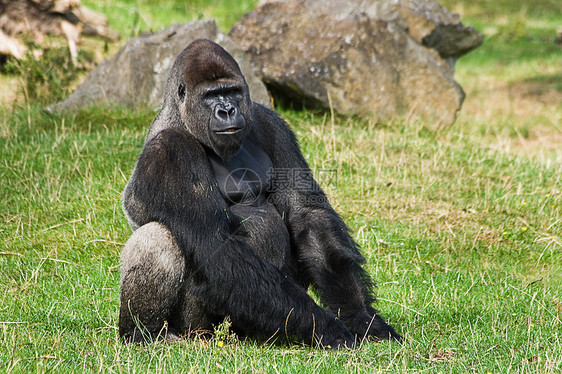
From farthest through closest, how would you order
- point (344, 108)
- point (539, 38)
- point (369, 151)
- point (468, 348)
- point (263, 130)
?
point (539, 38) < point (344, 108) < point (369, 151) < point (263, 130) < point (468, 348)

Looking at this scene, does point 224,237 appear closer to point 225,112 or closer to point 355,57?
point 225,112

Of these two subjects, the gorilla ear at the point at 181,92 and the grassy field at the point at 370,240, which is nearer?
the grassy field at the point at 370,240

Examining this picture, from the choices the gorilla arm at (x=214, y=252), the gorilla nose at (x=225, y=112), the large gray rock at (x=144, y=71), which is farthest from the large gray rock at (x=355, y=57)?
the gorilla arm at (x=214, y=252)

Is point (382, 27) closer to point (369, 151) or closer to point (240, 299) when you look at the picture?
point (369, 151)

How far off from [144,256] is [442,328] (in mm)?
1699

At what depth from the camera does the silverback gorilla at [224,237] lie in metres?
3.73

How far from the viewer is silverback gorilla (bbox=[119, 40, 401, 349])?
3727mm

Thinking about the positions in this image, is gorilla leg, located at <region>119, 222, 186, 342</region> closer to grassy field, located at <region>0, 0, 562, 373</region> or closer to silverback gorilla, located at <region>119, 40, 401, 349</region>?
silverback gorilla, located at <region>119, 40, 401, 349</region>

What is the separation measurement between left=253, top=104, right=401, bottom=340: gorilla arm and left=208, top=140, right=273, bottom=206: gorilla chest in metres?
0.09

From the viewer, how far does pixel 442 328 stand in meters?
4.29

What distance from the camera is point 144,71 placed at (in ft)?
25.1

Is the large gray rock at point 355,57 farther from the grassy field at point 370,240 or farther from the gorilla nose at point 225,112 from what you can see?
the gorilla nose at point 225,112

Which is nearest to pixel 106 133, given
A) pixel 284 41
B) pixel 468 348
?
pixel 284 41

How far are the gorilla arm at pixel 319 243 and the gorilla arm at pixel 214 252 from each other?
210 mm
